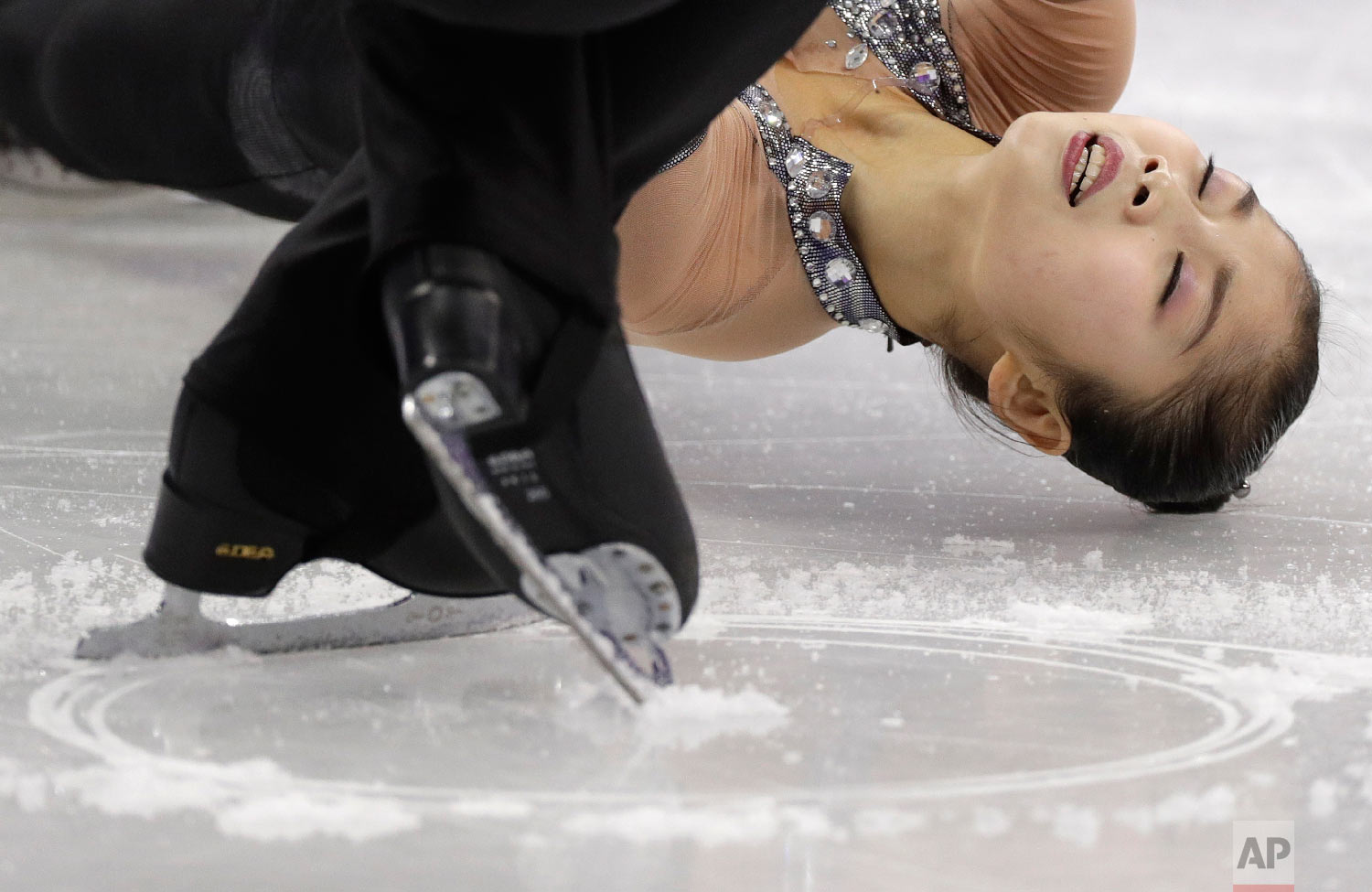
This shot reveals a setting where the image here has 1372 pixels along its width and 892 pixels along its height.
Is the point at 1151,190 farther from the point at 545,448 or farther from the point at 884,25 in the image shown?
the point at 545,448

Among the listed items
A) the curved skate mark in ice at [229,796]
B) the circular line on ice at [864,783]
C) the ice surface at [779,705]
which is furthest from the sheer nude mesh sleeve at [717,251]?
the curved skate mark in ice at [229,796]

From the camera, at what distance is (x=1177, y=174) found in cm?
114

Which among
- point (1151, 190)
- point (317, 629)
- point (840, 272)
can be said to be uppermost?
point (1151, 190)

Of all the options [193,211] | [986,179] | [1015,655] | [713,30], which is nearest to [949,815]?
[1015,655]

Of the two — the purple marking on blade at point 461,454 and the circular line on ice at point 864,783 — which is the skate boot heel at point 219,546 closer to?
Answer: the circular line on ice at point 864,783

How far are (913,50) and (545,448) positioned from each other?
88 cm

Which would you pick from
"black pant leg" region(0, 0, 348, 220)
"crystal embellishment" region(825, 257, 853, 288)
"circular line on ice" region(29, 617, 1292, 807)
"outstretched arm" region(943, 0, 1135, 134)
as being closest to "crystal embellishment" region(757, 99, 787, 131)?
"crystal embellishment" region(825, 257, 853, 288)

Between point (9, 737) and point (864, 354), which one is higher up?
point (9, 737)

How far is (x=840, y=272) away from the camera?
1.29 m

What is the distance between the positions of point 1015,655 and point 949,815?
26 centimetres

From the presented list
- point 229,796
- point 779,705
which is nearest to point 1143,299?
point 779,705

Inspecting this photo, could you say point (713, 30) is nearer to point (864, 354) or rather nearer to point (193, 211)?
point (864, 354)

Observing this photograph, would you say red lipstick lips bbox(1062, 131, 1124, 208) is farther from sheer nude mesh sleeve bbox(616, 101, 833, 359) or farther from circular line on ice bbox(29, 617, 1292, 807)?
circular line on ice bbox(29, 617, 1292, 807)

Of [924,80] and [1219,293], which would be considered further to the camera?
[924,80]
